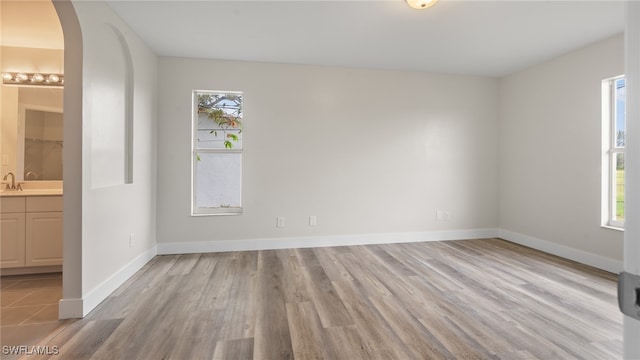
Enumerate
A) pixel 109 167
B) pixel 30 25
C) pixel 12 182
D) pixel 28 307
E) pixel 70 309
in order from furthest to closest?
pixel 12 182 < pixel 30 25 < pixel 109 167 < pixel 28 307 < pixel 70 309

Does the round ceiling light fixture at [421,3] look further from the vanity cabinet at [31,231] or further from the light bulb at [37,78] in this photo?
the light bulb at [37,78]

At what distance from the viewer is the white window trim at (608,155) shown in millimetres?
3238

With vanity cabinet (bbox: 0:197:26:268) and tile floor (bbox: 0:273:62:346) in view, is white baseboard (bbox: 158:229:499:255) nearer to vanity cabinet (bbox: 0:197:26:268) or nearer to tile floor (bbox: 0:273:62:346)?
tile floor (bbox: 0:273:62:346)

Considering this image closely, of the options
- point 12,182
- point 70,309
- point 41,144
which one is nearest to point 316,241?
point 70,309

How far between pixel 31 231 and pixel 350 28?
3.95 metres

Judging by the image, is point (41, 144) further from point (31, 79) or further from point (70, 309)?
point (70, 309)

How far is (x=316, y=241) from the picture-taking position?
13.3ft

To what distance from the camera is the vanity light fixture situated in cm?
324

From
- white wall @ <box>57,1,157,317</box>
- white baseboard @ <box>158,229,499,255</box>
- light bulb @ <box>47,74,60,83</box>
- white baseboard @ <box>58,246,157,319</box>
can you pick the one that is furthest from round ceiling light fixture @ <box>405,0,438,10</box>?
light bulb @ <box>47,74,60,83</box>

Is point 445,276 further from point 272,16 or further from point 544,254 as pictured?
point 272,16

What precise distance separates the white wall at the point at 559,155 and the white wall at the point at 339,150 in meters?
0.30

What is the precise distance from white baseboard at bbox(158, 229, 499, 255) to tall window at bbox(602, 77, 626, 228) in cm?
155

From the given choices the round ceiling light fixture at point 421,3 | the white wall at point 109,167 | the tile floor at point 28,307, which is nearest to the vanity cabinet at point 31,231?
Result: the tile floor at point 28,307

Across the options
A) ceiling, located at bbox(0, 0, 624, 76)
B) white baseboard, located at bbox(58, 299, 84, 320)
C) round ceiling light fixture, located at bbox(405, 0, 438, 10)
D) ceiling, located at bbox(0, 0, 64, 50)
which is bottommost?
white baseboard, located at bbox(58, 299, 84, 320)
